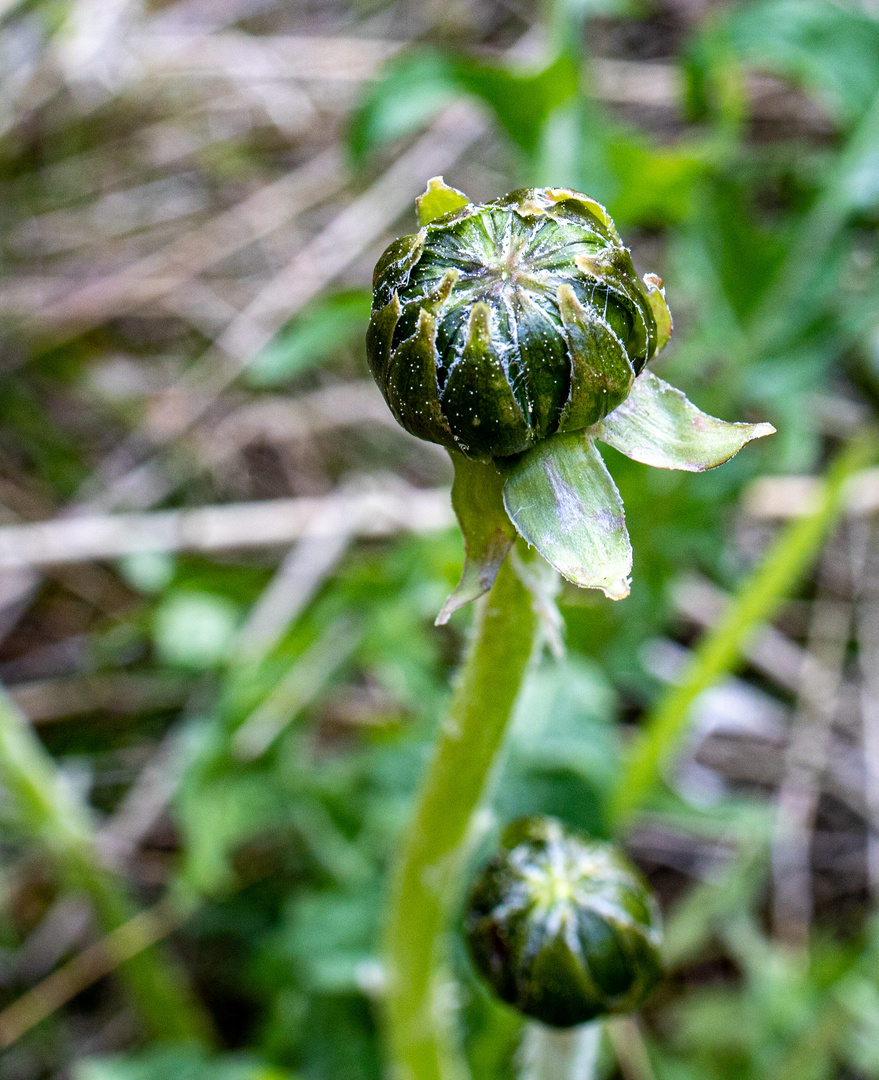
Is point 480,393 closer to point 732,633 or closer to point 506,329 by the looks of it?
point 506,329

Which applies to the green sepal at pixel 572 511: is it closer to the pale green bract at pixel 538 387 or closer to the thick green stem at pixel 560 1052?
the pale green bract at pixel 538 387

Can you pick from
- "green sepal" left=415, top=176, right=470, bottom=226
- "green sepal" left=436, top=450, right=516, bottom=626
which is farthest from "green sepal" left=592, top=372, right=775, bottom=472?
"green sepal" left=415, top=176, right=470, bottom=226

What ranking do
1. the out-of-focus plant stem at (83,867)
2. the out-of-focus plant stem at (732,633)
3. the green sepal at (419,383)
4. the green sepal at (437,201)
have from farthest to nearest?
the out-of-focus plant stem at (83,867) < the out-of-focus plant stem at (732,633) < the green sepal at (437,201) < the green sepal at (419,383)

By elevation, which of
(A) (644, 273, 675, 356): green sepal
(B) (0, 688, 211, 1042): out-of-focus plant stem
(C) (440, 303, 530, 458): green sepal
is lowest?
(B) (0, 688, 211, 1042): out-of-focus plant stem

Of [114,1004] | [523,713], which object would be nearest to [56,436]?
[114,1004]

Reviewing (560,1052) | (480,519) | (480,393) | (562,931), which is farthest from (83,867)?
(480,393)

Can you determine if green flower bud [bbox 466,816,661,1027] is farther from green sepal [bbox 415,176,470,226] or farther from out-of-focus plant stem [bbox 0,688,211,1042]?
out-of-focus plant stem [bbox 0,688,211,1042]

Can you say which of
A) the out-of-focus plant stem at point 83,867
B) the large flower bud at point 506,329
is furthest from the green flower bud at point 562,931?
the out-of-focus plant stem at point 83,867

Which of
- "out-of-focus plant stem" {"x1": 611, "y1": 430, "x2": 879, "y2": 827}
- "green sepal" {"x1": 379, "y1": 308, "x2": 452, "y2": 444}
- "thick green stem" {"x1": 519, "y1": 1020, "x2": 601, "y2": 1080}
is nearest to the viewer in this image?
"green sepal" {"x1": 379, "y1": 308, "x2": 452, "y2": 444}

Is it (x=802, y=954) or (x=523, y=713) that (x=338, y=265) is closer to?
(x=523, y=713)
